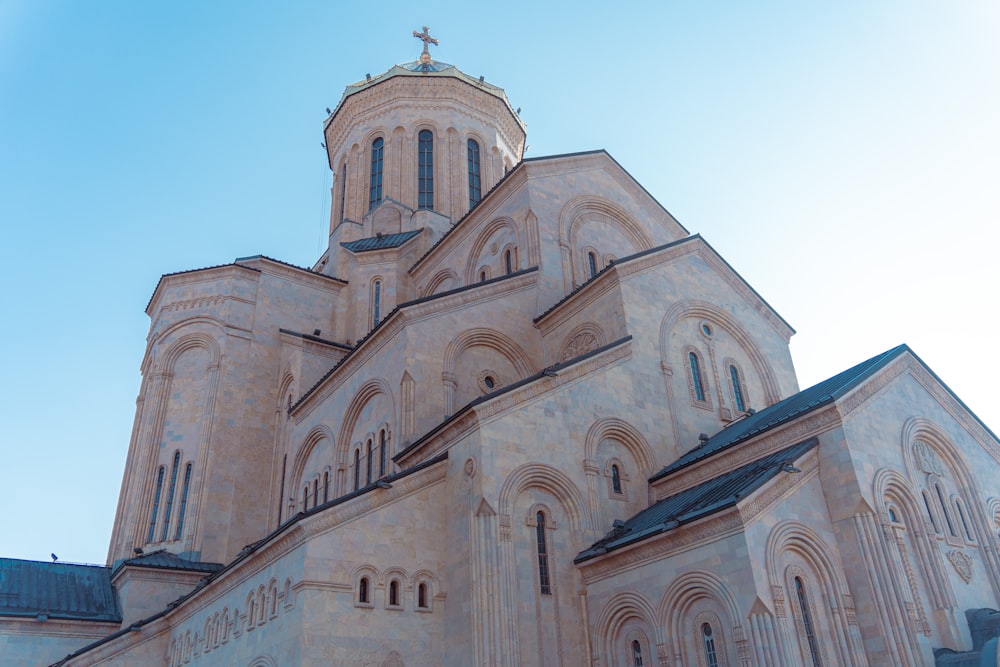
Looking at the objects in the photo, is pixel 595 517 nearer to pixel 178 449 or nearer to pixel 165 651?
pixel 165 651

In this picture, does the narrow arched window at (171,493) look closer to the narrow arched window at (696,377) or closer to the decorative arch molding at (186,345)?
the decorative arch molding at (186,345)

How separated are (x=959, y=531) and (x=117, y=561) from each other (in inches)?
931

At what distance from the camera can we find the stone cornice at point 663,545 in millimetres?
12742

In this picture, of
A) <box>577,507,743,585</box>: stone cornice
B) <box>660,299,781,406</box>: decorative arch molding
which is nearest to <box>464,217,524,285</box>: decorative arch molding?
<box>660,299,781,406</box>: decorative arch molding

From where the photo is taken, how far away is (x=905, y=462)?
15.2 metres

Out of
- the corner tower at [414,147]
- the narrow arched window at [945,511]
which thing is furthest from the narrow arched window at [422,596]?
the corner tower at [414,147]

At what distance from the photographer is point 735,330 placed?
21.2m

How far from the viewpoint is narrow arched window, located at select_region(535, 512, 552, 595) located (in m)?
14.9

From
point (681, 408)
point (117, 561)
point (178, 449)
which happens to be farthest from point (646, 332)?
point (117, 561)

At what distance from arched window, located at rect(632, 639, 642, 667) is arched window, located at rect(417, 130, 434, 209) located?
903 inches

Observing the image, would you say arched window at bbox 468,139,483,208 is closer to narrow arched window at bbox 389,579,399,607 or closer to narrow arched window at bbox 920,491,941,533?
narrow arched window at bbox 389,579,399,607

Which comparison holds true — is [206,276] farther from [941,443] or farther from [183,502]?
[941,443]

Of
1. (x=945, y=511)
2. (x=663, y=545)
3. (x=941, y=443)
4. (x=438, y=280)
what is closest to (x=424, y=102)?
(x=438, y=280)

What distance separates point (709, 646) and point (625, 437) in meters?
5.36
